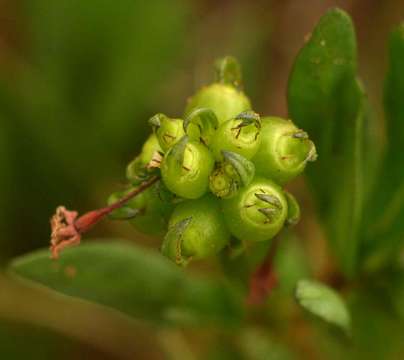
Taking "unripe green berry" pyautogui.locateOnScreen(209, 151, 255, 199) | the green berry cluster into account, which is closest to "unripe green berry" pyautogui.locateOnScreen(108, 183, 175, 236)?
the green berry cluster

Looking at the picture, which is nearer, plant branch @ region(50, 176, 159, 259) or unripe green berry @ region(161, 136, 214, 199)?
unripe green berry @ region(161, 136, 214, 199)

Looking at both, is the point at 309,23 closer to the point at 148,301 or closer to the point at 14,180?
the point at 14,180

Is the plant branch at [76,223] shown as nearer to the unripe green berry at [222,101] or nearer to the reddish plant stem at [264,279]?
the unripe green berry at [222,101]

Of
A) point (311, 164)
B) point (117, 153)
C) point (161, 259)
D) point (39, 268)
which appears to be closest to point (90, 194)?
point (117, 153)

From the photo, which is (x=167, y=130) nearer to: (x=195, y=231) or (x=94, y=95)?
(x=195, y=231)

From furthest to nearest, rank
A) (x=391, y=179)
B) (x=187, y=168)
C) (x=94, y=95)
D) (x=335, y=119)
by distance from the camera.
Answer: (x=94, y=95)
(x=391, y=179)
(x=335, y=119)
(x=187, y=168)

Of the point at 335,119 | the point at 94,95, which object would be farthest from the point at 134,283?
the point at 94,95

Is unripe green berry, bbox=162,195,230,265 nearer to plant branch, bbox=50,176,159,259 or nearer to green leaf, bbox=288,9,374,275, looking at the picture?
plant branch, bbox=50,176,159,259
